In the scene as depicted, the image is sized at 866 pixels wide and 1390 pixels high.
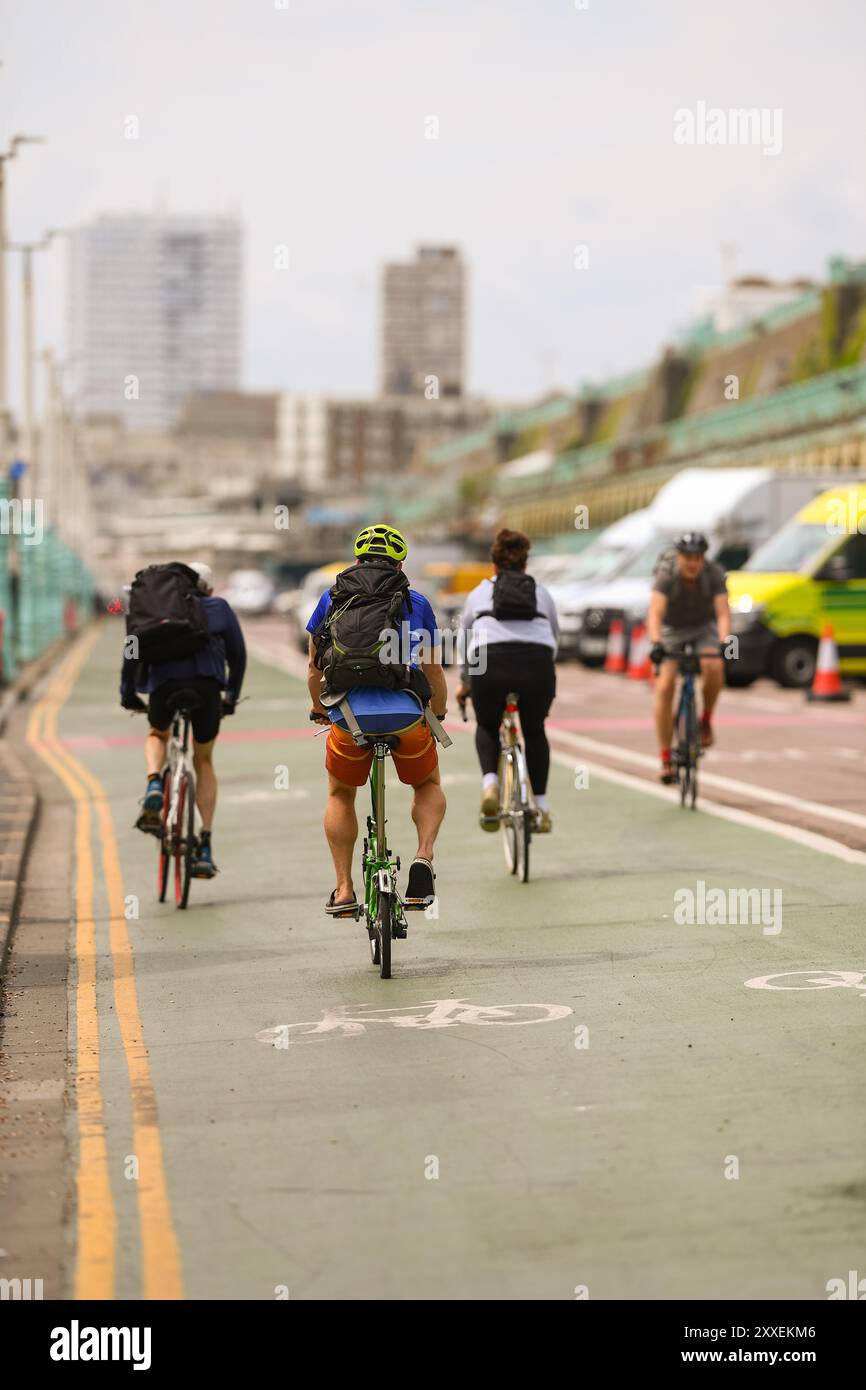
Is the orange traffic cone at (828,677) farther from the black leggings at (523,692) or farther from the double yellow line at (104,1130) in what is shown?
the black leggings at (523,692)

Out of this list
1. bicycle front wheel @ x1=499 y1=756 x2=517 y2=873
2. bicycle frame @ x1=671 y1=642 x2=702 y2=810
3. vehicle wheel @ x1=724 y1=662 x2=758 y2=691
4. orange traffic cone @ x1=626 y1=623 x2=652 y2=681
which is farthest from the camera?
orange traffic cone @ x1=626 y1=623 x2=652 y2=681

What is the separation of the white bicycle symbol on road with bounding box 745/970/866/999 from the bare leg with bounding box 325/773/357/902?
1.73 meters

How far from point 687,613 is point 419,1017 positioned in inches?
298

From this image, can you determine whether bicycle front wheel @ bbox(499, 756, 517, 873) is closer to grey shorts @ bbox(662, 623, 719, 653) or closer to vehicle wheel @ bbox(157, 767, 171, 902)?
vehicle wheel @ bbox(157, 767, 171, 902)

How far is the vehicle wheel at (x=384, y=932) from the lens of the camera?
31.1ft

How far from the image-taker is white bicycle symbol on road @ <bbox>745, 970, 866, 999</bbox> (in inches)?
366

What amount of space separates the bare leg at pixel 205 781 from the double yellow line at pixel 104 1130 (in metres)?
0.67

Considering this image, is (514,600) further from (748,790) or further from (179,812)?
(748,790)

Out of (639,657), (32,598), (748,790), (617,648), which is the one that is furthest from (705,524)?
A: (748,790)

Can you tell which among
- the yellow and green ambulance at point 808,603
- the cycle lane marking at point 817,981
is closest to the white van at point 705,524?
the yellow and green ambulance at point 808,603

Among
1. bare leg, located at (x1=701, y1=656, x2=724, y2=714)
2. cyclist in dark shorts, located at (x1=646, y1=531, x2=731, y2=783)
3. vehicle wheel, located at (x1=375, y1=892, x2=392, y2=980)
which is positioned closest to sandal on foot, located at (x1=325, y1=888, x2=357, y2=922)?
vehicle wheel, located at (x1=375, y1=892, x2=392, y2=980)

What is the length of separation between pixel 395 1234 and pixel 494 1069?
78.8 inches

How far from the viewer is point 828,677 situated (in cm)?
2861
